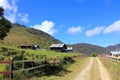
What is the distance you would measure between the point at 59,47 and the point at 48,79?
12494 centimetres

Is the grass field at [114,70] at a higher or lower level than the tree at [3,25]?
lower

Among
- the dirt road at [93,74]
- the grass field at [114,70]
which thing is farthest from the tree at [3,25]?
the dirt road at [93,74]

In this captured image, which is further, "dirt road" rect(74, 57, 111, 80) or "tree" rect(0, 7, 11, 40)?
"tree" rect(0, 7, 11, 40)

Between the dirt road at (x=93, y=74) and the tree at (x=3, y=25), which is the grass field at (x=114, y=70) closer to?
the dirt road at (x=93, y=74)

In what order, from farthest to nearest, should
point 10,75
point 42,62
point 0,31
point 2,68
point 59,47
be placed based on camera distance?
point 59,47, point 0,31, point 42,62, point 2,68, point 10,75

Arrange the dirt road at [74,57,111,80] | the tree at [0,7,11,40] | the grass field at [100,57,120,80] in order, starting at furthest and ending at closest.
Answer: the tree at [0,7,11,40] → the grass field at [100,57,120,80] → the dirt road at [74,57,111,80]

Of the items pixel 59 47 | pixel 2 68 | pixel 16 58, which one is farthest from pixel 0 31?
pixel 59 47

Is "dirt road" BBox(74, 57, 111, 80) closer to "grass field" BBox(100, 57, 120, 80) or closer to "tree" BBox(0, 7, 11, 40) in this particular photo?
"grass field" BBox(100, 57, 120, 80)

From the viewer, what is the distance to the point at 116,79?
23.7 metres

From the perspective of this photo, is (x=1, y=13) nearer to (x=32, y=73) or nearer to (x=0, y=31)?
(x=0, y=31)

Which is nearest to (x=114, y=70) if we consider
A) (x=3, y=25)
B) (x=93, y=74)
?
(x=93, y=74)

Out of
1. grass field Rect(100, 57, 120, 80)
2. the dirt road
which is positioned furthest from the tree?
the dirt road

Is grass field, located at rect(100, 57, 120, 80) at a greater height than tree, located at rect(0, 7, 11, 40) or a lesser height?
lesser

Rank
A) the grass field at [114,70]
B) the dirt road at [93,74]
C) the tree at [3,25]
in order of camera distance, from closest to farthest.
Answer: the dirt road at [93,74], the grass field at [114,70], the tree at [3,25]
